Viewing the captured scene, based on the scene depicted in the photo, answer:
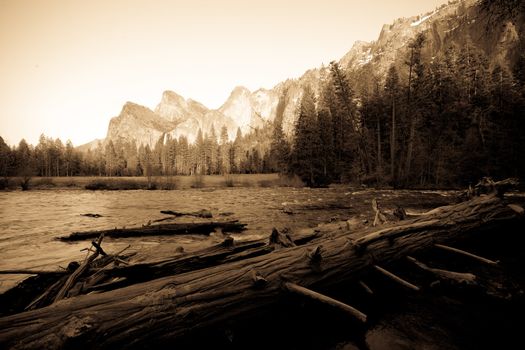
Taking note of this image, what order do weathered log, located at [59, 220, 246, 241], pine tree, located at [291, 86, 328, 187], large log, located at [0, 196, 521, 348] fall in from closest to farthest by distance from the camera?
1. large log, located at [0, 196, 521, 348]
2. weathered log, located at [59, 220, 246, 241]
3. pine tree, located at [291, 86, 328, 187]

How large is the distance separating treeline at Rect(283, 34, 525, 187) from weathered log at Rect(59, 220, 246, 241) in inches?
1070

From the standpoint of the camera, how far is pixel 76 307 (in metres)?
2.34

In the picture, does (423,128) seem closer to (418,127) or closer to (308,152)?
(418,127)

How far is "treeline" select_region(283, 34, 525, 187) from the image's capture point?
28234 mm

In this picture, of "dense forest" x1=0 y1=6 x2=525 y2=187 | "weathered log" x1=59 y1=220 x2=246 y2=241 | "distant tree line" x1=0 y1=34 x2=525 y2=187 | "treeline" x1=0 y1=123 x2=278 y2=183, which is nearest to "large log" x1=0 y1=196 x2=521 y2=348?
"weathered log" x1=59 y1=220 x2=246 y2=241

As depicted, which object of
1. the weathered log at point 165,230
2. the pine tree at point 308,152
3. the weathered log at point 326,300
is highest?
the pine tree at point 308,152

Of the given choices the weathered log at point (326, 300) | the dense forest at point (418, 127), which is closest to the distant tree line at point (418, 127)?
the dense forest at point (418, 127)

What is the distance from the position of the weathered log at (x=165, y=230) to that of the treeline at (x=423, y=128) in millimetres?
27177

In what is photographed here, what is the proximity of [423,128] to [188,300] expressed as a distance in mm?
41959

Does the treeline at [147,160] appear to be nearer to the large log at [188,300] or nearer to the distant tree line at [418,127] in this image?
the distant tree line at [418,127]

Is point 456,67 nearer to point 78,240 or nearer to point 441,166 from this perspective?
point 441,166

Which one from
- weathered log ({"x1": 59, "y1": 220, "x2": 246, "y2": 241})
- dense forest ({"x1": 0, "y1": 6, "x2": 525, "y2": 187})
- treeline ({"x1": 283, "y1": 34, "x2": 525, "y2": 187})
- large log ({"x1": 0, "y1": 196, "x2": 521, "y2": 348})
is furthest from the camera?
dense forest ({"x1": 0, "y1": 6, "x2": 525, "y2": 187})

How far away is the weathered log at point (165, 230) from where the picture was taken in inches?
375

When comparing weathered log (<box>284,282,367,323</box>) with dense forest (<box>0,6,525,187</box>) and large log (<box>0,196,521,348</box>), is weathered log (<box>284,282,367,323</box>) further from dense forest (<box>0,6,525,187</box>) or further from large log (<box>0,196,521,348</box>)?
dense forest (<box>0,6,525,187</box>)
